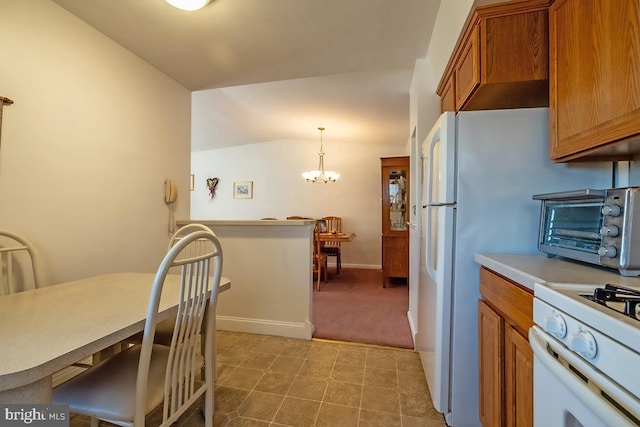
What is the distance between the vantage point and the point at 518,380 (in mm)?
919

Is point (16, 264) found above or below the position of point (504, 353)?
above

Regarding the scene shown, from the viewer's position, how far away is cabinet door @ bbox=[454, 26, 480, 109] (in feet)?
3.95

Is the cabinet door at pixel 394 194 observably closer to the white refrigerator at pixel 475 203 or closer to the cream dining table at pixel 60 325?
the white refrigerator at pixel 475 203

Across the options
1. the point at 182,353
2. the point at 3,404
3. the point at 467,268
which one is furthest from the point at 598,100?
the point at 3,404

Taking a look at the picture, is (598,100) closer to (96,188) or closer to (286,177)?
(96,188)

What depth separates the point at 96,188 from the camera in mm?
1825

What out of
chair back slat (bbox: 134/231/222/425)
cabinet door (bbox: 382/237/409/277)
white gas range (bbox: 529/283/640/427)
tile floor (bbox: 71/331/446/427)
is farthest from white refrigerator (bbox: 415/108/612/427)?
cabinet door (bbox: 382/237/409/277)

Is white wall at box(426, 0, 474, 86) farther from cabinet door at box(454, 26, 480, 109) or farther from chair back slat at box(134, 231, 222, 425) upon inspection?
chair back slat at box(134, 231, 222, 425)

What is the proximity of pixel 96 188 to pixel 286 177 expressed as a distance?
3963 mm

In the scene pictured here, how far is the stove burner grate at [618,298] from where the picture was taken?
554 mm

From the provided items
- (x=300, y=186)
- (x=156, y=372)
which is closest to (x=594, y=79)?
(x=156, y=372)

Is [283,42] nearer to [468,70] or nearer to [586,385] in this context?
[468,70]

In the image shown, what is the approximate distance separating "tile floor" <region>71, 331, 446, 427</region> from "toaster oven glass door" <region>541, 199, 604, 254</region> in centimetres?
107

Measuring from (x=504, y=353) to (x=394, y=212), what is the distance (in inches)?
116
